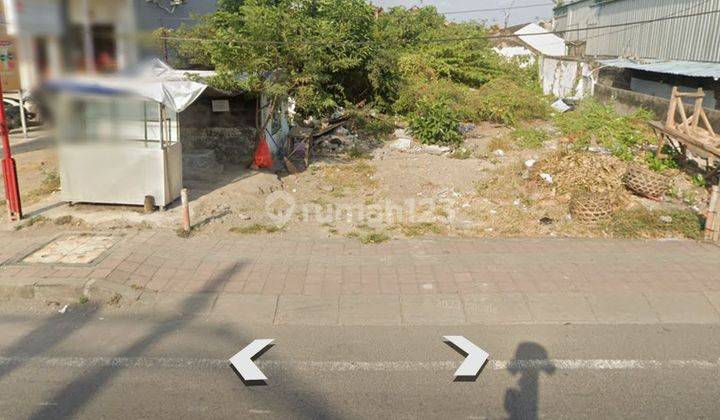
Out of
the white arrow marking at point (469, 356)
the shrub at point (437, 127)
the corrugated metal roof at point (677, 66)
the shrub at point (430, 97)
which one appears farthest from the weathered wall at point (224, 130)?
the corrugated metal roof at point (677, 66)

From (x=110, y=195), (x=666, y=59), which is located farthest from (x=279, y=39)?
(x=666, y=59)

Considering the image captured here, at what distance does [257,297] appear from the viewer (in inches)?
239

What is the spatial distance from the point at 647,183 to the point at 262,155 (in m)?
7.88

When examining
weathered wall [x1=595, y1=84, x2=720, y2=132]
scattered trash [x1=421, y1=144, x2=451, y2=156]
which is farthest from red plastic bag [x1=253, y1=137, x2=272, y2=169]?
weathered wall [x1=595, y1=84, x2=720, y2=132]

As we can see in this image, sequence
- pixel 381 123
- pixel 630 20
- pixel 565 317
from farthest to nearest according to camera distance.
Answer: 1. pixel 630 20
2. pixel 381 123
3. pixel 565 317

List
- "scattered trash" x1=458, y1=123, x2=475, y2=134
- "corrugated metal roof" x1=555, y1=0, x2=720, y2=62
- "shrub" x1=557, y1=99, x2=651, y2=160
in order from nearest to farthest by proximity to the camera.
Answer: "shrub" x1=557, y1=99, x2=651, y2=160
"scattered trash" x1=458, y1=123, x2=475, y2=134
"corrugated metal roof" x1=555, y1=0, x2=720, y2=62

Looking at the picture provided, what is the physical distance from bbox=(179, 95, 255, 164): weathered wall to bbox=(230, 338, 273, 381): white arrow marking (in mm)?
8401

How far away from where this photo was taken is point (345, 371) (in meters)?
4.64

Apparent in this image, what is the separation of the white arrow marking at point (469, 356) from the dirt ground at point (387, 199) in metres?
3.03

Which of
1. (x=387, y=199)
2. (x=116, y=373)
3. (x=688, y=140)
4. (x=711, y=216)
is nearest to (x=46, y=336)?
(x=116, y=373)

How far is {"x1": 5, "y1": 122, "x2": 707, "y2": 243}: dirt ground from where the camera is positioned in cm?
855

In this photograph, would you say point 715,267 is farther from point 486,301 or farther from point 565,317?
point 486,301

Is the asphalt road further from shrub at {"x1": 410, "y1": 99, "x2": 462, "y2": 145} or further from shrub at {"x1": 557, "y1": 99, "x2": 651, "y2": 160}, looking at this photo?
shrub at {"x1": 410, "y1": 99, "x2": 462, "y2": 145}

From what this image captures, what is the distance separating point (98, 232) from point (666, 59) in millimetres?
20190
